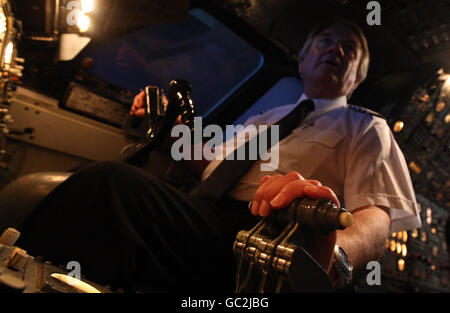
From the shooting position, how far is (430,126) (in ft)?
7.05

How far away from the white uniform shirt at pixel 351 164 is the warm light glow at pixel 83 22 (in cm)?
109

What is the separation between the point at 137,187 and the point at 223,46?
→ 1929 millimetres

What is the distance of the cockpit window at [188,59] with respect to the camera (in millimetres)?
1944

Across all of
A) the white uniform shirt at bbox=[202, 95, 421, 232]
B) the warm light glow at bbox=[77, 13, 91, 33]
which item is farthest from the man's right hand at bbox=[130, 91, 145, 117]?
the white uniform shirt at bbox=[202, 95, 421, 232]

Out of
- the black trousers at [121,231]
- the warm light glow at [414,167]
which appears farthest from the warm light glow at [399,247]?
the black trousers at [121,231]

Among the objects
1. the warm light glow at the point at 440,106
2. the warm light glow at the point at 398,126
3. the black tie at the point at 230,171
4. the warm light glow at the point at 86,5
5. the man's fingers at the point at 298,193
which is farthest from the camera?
the warm light glow at the point at 398,126

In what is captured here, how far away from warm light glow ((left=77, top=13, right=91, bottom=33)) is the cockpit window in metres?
0.41

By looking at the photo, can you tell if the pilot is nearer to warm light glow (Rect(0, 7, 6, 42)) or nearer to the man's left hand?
the man's left hand

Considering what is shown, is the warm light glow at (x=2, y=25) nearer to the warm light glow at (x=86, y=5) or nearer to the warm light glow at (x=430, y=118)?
the warm light glow at (x=86, y=5)

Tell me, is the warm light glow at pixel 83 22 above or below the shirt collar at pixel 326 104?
above

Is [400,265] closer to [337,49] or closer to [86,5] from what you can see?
[337,49]

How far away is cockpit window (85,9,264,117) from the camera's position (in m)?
1.94

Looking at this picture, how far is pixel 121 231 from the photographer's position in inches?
22.5

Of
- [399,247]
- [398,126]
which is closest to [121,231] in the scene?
[398,126]
